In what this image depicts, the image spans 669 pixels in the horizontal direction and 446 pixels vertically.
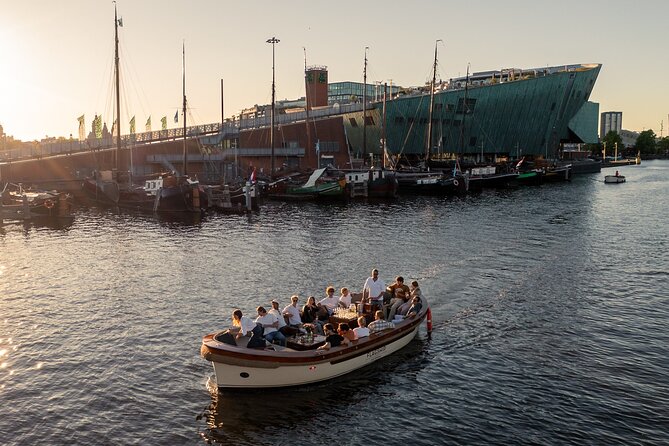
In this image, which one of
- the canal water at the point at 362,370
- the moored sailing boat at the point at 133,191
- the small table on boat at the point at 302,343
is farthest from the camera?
the moored sailing boat at the point at 133,191

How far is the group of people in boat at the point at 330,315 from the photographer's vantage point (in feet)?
63.3

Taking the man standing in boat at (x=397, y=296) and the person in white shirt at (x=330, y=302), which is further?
the man standing in boat at (x=397, y=296)

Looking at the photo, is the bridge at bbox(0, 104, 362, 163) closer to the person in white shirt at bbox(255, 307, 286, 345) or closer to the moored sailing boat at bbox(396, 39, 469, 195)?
the moored sailing boat at bbox(396, 39, 469, 195)

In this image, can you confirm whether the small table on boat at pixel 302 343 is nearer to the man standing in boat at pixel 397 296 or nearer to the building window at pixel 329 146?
the man standing in boat at pixel 397 296

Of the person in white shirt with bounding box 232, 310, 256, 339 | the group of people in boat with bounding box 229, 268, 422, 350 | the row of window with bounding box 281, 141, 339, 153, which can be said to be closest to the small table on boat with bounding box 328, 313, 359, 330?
the group of people in boat with bounding box 229, 268, 422, 350

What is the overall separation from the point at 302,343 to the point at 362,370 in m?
2.76

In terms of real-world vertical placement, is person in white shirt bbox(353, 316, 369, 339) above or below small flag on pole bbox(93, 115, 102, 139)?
below

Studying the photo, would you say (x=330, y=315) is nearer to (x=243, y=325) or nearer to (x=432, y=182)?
(x=243, y=325)

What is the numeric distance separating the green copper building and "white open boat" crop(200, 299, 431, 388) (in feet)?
296

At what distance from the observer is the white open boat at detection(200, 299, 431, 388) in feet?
58.0

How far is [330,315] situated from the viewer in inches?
884

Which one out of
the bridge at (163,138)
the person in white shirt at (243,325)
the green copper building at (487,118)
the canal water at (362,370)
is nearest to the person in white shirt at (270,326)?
the person in white shirt at (243,325)

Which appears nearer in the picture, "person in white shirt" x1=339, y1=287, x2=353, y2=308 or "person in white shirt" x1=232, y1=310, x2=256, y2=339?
"person in white shirt" x1=232, y1=310, x2=256, y2=339

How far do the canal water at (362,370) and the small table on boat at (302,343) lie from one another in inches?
55.6
